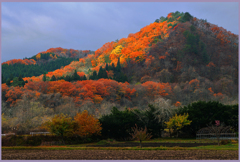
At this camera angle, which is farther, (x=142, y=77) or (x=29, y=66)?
(x=29, y=66)

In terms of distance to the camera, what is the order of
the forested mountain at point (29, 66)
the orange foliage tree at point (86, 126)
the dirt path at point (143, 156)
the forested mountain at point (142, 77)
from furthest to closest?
the forested mountain at point (29, 66) < the forested mountain at point (142, 77) < the orange foliage tree at point (86, 126) < the dirt path at point (143, 156)

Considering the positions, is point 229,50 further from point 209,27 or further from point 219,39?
point 209,27

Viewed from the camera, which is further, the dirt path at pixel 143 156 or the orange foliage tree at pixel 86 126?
the orange foliage tree at pixel 86 126

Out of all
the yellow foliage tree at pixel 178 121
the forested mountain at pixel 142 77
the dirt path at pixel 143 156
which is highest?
the forested mountain at pixel 142 77

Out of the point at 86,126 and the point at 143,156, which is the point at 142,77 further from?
the point at 143,156

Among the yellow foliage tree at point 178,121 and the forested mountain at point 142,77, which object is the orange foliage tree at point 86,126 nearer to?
the forested mountain at point 142,77

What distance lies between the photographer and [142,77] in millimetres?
126250

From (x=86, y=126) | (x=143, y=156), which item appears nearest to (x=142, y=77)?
(x=86, y=126)

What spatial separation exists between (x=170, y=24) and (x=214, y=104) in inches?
5467

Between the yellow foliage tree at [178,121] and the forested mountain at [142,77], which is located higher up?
the forested mountain at [142,77]

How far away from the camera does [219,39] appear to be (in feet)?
498

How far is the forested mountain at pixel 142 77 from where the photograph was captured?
2842 inches

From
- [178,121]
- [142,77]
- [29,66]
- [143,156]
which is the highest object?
[29,66]

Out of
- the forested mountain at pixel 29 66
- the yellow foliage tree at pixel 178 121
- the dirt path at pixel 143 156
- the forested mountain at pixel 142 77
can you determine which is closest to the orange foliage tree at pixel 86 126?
the forested mountain at pixel 142 77
